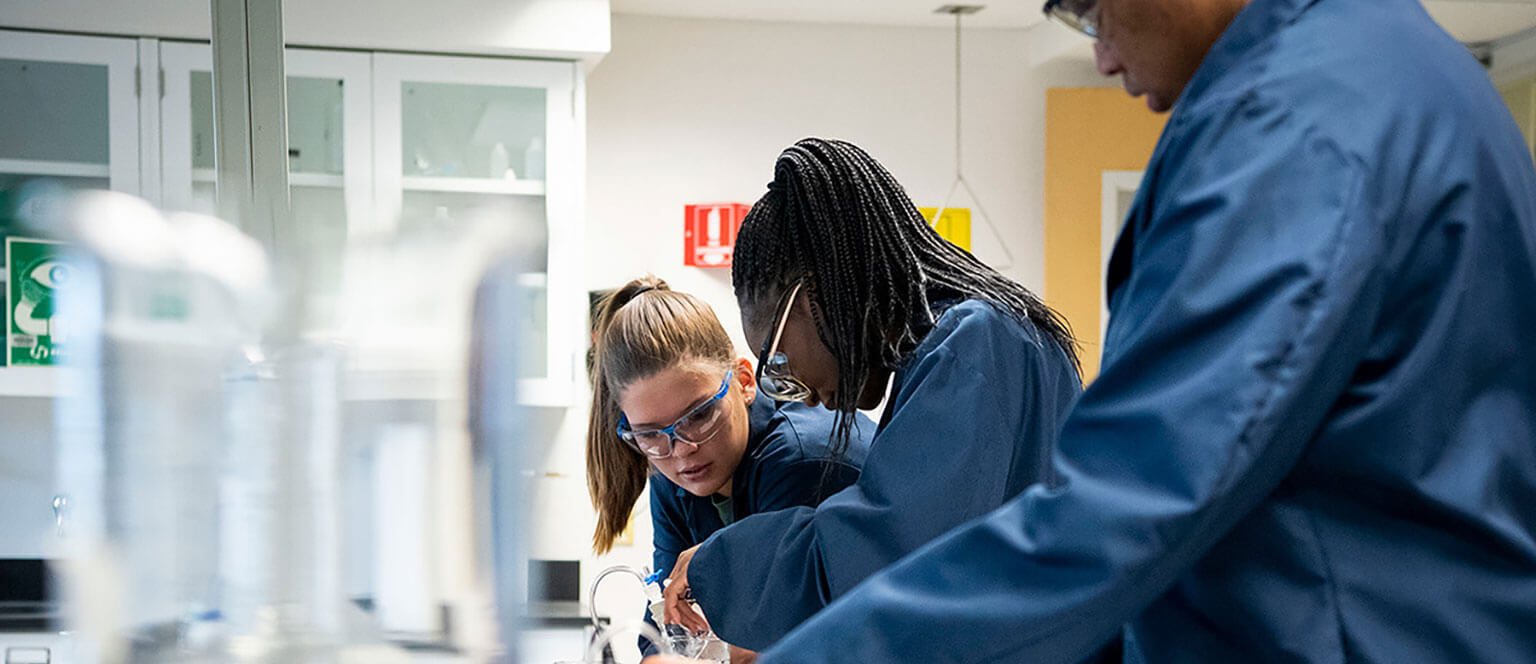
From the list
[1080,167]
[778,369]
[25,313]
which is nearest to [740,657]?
[778,369]

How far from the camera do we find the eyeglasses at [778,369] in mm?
1345

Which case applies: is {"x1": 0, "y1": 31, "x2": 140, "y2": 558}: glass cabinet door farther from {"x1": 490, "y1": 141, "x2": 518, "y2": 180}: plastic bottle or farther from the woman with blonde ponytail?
the woman with blonde ponytail

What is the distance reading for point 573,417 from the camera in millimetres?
3734

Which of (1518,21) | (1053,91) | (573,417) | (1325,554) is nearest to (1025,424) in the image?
(1325,554)

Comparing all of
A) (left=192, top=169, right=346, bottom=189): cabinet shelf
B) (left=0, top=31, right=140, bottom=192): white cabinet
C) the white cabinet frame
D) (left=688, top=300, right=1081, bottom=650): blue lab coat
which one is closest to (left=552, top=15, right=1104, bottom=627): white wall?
the white cabinet frame

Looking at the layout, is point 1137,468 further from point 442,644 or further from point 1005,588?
point 442,644

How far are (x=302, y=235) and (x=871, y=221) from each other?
0.66 m

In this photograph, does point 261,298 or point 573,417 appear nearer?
point 261,298

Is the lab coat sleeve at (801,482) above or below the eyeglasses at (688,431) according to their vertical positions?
below

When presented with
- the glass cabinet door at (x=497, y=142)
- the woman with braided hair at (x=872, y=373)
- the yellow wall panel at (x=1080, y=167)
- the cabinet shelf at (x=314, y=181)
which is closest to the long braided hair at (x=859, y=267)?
the woman with braided hair at (x=872, y=373)

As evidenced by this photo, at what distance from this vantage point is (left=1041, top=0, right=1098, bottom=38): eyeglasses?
74cm

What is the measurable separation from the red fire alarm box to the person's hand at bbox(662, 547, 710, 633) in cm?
252

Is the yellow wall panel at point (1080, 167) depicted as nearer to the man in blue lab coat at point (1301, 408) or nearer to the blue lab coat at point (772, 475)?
the blue lab coat at point (772, 475)

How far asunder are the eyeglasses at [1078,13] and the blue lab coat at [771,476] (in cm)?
82
